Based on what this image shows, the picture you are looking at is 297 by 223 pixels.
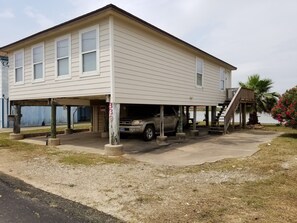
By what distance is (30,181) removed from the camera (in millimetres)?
6383

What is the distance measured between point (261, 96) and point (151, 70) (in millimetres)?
14482

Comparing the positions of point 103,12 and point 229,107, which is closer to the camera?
point 103,12

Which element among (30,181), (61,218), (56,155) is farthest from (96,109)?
(61,218)

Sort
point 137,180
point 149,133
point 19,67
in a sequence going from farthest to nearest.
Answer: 1. point 19,67
2. point 149,133
3. point 137,180

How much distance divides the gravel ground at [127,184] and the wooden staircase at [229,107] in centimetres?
940

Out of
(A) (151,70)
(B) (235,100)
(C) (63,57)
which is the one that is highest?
(C) (63,57)

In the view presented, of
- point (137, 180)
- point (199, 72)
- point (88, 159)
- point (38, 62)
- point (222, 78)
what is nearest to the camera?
point (137, 180)

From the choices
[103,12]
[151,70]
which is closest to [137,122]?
[151,70]

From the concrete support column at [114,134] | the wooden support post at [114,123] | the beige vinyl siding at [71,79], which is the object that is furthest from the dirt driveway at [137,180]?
the beige vinyl siding at [71,79]

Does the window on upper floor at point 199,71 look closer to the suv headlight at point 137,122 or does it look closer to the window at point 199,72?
the window at point 199,72

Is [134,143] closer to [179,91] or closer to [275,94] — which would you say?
[179,91]

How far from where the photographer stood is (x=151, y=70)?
11672 mm

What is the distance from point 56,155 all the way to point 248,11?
11.0 meters

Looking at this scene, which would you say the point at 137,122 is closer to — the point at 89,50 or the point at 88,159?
the point at 89,50
